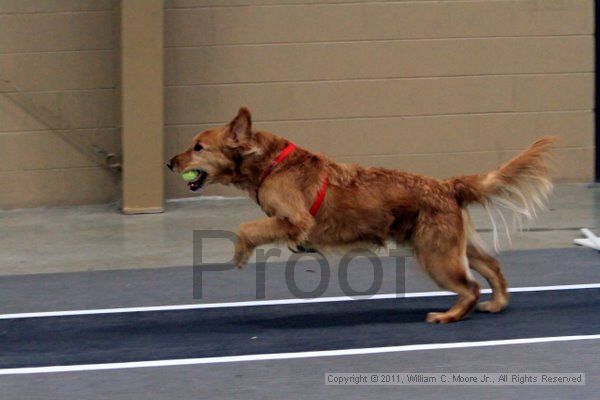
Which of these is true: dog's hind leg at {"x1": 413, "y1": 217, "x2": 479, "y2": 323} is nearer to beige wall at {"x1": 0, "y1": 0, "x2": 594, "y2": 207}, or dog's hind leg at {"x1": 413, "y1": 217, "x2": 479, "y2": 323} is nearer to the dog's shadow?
the dog's shadow

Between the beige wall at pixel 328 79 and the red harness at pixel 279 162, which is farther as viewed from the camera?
the beige wall at pixel 328 79

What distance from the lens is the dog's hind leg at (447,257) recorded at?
696 cm

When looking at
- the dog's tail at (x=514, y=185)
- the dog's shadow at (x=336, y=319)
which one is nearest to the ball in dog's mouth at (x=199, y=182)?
the dog's shadow at (x=336, y=319)

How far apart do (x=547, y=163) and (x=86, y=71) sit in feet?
18.4

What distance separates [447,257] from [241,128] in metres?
1.62

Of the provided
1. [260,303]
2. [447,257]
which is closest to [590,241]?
[447,257]

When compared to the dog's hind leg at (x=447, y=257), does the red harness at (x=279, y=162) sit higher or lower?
higher

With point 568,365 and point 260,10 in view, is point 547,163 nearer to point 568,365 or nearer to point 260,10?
point 568,365

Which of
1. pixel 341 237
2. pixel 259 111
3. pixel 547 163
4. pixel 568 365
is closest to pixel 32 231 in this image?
pixel 259 111

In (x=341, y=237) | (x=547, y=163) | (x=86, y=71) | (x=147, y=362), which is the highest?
(x=86, y=71)

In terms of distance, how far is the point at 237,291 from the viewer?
8242 mm

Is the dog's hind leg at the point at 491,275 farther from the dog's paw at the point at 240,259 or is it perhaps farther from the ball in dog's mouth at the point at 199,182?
the ball in dog's mouth at the point at 199,182

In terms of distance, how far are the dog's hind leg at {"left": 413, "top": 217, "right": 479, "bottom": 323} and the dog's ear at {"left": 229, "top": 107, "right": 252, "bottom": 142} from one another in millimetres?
1326

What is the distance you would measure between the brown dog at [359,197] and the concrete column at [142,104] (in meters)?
3.62
